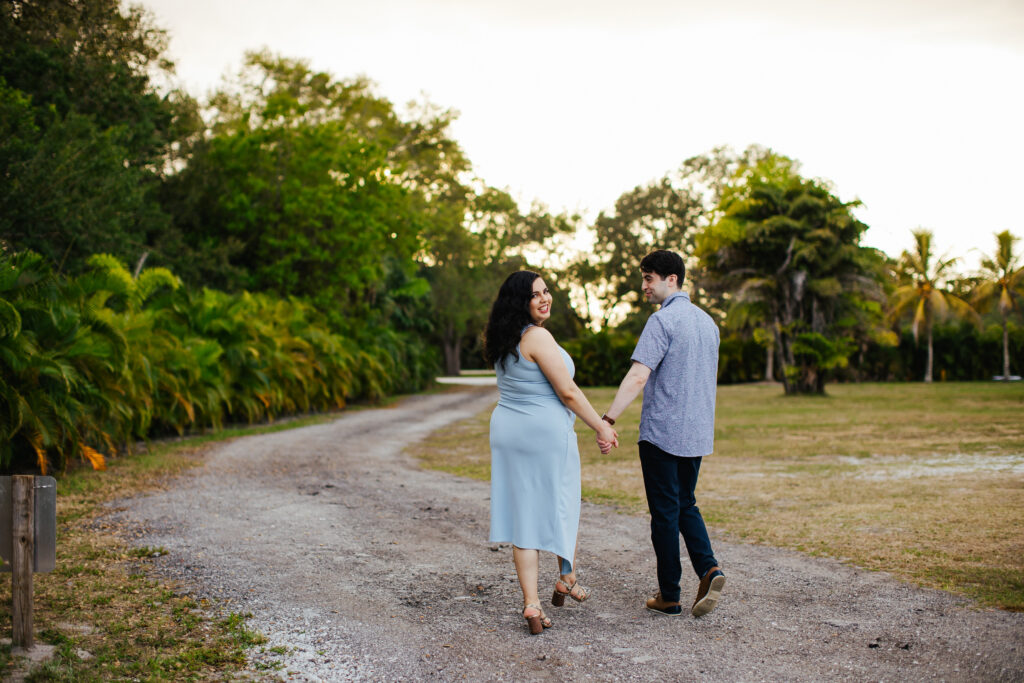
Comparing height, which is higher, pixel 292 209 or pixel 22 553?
pixel 292 209

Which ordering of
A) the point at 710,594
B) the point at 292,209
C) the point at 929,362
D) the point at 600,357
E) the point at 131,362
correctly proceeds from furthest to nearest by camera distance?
the point at 600,357 < the point at 929,362 < the point at 292,209 < the point at 131,362 < the point at 710,594

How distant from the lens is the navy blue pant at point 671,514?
440 centimetres

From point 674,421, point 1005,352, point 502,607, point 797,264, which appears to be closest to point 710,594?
point 674,421

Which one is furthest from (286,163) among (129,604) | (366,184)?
(129,604)

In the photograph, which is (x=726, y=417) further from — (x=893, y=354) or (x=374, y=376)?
(x=893, y=354)

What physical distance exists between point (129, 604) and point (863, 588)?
4.29m

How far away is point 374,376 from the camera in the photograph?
23766 mm

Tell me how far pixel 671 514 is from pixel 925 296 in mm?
47265

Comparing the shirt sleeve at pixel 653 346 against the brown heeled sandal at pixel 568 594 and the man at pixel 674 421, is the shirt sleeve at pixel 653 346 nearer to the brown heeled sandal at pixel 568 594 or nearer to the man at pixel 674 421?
the man at pixel 674 421

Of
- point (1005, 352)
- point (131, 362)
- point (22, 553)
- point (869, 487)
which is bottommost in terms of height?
point (869, 487)

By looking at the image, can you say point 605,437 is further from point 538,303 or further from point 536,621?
point 536,621

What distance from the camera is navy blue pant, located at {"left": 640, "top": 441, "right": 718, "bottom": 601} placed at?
14.4ft

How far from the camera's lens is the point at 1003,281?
4678 centimetres

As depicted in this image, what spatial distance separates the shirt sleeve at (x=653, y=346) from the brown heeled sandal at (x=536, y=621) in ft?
4.64
